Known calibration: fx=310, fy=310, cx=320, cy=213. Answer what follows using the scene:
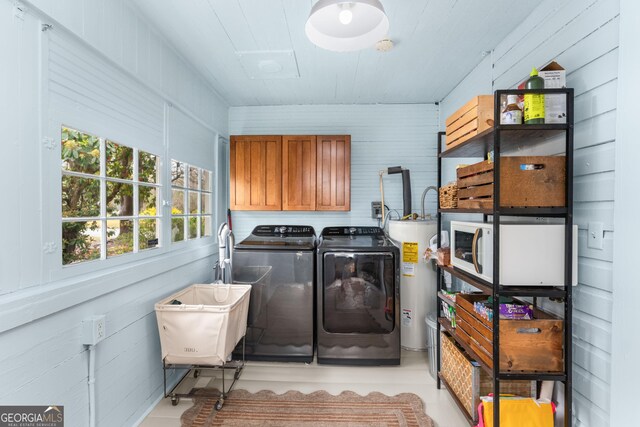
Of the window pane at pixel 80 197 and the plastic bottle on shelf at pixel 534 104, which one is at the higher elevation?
the plastic bottle on shelf at pixel 534 104

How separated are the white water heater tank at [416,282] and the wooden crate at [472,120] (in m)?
1.08

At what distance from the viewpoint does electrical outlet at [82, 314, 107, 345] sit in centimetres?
147

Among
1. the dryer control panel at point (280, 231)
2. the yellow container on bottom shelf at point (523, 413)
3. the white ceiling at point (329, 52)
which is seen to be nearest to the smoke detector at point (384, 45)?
the white ceiling at point (329, 52)

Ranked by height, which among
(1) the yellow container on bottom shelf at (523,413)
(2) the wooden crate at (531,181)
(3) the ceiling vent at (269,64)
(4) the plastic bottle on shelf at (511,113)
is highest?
(3) the ceiling vent at (269,64)

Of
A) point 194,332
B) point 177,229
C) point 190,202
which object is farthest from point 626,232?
point 190,202

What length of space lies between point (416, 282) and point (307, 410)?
146cm

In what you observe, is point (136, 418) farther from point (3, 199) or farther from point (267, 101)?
point (267, 101)

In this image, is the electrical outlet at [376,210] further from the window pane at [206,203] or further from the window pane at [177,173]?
the window pane at [177,173]

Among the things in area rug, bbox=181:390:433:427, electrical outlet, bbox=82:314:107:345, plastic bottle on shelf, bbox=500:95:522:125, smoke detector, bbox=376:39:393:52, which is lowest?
area rug, bbox=181:390:433:427

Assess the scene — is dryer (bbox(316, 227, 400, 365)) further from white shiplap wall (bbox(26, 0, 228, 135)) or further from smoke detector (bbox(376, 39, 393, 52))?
white shiplap wall (bbox(26, 0, 228, 135))

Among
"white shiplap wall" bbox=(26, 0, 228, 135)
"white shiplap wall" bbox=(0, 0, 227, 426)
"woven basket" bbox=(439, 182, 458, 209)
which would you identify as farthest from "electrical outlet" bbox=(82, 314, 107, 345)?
"woven basket" bbox=(439, 182, 458, 209)

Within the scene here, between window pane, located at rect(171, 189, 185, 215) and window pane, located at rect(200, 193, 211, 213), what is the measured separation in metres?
0.41

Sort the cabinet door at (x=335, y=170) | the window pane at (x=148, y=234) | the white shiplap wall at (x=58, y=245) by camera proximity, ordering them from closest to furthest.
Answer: the white shiplap wall at (x=58, y=245), the window pane at (x=148, y=234), the cabinet door at (x=335, y=170)

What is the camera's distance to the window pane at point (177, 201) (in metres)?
2.46
